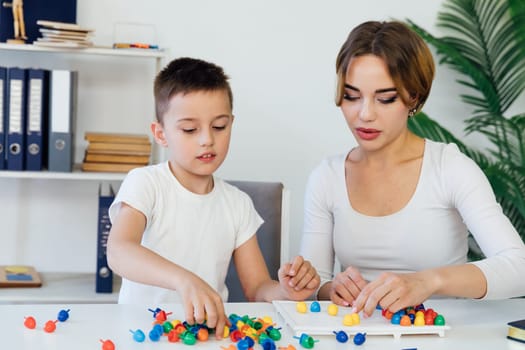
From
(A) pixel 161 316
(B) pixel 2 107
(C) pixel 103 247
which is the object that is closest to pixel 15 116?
(B) pixel 2 107

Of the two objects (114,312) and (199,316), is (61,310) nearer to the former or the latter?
(114,312)

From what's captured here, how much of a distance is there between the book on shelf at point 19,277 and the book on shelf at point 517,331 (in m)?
1.90

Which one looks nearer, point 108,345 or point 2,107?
point 108,345

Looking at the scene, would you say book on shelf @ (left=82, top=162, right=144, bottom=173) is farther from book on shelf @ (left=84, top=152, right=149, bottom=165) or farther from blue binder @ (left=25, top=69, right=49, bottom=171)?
blue binder @ (left=25, top=69, right=49, bottom=171)

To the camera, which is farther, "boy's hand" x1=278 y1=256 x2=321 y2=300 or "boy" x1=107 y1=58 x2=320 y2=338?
"boy" x1=107 y1=58 x2=320 y2=338

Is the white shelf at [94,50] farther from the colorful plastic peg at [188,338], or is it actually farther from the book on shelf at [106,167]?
the colorful plastic peg at [188,338]

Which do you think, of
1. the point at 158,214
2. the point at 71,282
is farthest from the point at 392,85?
the point at 71,282

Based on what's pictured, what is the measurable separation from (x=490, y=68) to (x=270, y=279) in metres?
1.74

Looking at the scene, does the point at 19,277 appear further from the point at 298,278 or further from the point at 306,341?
the point at 306,341

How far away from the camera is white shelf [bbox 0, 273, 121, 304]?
2.88 meters

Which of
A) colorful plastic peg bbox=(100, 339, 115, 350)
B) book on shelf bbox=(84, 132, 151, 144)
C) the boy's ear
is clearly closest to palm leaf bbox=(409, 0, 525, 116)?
book on shelf bbox=(84, 132, 151, 144)

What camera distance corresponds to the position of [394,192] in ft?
7.04

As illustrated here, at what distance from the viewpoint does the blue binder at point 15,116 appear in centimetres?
297

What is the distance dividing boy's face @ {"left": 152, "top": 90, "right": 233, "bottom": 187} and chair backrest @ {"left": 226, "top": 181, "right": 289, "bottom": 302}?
628 millimetres
